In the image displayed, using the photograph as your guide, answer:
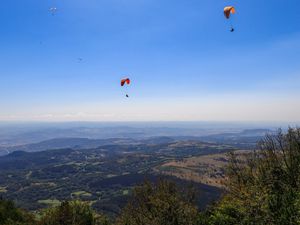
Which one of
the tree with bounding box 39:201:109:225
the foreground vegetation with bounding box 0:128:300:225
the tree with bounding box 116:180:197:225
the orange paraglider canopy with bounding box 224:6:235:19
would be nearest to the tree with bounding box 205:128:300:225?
the foreground vegetation with bounding box 0:128:300:225

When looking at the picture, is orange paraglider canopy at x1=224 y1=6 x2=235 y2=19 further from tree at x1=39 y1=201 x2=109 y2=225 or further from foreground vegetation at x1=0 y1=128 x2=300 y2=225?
tree at x1=39 y1=201 x2=109 y2=225

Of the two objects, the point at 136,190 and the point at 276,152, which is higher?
the point at 276,152

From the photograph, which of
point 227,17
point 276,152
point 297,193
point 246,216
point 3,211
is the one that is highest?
point 227,17

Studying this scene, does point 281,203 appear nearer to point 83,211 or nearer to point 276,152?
point 276,152

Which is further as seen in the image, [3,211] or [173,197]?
[3,211]

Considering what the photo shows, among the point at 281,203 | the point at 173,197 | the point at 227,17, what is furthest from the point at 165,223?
the point at 227,17

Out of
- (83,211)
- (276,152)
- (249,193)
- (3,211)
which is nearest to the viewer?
(249,193)

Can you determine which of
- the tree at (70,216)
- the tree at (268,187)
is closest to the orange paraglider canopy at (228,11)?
the tree at (268,187)

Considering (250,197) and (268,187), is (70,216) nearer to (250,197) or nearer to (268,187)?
(250,197)
